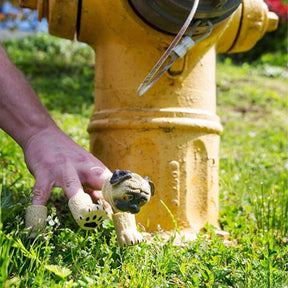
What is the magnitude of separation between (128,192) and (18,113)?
0.69 m

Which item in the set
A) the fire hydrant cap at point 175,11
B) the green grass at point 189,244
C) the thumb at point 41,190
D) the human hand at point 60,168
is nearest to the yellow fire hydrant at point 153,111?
the fire hydrant cap at point 175,11

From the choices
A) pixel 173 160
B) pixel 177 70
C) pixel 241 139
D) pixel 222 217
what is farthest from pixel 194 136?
pixel 241 139

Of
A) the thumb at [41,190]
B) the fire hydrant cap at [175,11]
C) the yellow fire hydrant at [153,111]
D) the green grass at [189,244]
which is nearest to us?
the green grass at [189,244]

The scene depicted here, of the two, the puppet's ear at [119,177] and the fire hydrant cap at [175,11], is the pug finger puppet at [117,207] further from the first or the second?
the fire hydrant cap at [175,11]

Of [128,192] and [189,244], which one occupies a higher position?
[128,192]

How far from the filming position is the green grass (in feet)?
4.51

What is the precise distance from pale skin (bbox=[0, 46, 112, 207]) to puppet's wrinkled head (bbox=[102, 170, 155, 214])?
0.19m

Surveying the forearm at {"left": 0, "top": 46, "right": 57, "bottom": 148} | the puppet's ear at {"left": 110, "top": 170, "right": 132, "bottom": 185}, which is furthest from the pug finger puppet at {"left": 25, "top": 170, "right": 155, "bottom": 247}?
the forearm at {"left": 0, "top": 46, "right": 57, "bottom": 148}

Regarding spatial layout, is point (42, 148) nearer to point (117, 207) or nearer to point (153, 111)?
point (117, 207)

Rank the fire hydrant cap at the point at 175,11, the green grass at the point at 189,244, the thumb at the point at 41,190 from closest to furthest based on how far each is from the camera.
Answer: the green grass at the point at 189,244 → the thumb at the point at 41,190 → the fire hydrant cap at the point at 175,11

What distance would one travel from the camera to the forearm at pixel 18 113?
178 centimetres

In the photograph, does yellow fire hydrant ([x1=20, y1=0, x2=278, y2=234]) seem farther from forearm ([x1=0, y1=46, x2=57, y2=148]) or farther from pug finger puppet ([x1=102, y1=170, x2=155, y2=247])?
pug finger puppet ([x1=102, y1=170, x2=155, y2=247])

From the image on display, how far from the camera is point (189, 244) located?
173 cm

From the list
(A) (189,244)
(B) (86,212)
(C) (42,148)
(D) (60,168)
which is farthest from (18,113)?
(A) (189,244)
